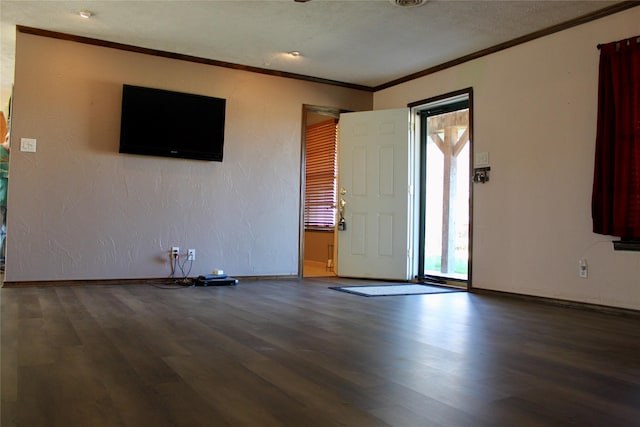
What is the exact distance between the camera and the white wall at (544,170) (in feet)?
13.1

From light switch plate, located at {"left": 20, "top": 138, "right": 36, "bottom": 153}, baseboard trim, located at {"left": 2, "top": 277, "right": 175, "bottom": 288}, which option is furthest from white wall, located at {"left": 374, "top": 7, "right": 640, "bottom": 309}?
light switch plate, located at {"left": 20, "top": 138, "right": 36, "bottom": 153}

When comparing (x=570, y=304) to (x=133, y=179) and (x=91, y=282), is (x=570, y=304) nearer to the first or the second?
(x=133, y=179)

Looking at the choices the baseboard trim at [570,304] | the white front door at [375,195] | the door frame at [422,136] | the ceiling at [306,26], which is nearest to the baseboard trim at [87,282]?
the white front door at [375,195]

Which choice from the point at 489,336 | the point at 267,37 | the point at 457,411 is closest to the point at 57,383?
the point at 457,411

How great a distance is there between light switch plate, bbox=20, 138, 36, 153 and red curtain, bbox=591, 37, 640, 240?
4.87 meters

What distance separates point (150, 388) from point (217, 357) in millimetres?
484

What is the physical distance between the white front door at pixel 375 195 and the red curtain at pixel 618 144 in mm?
2257

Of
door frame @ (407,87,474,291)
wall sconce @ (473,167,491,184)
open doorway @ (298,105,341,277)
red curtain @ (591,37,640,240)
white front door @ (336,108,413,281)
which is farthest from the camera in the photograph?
open doorway @ (298,105,341,277)

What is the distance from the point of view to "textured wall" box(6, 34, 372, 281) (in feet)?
15.3

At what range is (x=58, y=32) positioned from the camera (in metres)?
4.74

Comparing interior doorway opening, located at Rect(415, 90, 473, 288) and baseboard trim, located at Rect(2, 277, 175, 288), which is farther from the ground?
interior doorway opening, located at Rect(415, 90, 473, 288)

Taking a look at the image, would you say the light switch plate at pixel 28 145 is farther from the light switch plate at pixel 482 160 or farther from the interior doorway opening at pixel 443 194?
the light switch plate at pixel 482 160

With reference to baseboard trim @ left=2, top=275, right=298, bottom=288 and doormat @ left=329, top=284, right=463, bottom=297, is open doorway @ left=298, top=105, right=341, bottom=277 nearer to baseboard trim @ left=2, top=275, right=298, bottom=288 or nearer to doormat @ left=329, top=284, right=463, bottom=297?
doormat @ left=329, top=284, right=463, bottom=297

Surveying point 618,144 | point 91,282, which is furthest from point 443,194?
point 91,282
